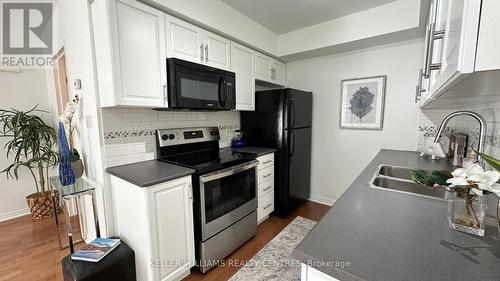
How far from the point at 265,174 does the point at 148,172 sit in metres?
1.37

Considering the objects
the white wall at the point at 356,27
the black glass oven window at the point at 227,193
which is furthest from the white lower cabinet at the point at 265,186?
the white wall at the point at 356,27

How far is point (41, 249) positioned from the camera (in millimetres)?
2125

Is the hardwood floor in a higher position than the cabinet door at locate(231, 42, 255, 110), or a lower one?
lower

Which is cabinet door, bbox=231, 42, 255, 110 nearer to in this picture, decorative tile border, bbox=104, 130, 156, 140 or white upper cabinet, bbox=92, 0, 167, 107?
white upper cabinet, bbox=92, 0, 167, 107

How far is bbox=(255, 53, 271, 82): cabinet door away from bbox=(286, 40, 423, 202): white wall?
0.56m

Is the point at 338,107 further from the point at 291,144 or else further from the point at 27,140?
the point at 27,140

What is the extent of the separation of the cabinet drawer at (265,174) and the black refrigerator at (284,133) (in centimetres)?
11

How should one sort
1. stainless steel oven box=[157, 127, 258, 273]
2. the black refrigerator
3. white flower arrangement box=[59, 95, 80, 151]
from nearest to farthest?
stainless steel oven box=[157, 127, 258, 273]
white flower arrangement box=[59, 95, 80, 151]
the black refrigerator

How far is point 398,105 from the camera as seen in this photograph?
2.55 meters

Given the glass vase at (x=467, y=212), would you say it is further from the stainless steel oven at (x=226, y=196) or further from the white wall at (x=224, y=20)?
the white wall at (x=224, y=20)

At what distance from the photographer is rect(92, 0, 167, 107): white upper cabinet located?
4.80ft

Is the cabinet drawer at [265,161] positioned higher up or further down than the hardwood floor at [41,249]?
higher up

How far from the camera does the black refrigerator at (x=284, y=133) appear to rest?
2621mm
